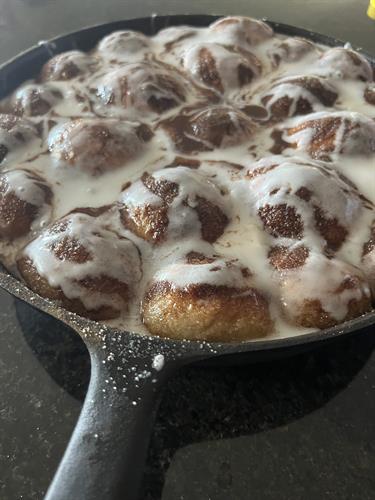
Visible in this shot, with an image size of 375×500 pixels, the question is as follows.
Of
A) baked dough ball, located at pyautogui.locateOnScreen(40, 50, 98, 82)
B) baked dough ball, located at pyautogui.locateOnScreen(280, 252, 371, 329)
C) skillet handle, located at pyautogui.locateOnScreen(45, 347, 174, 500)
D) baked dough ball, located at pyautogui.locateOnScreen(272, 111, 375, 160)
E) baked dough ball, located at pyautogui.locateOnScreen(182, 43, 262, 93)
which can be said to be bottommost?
baked dough ball, located at pyautogui.locateOnScreen(280, 252, 371, 329)

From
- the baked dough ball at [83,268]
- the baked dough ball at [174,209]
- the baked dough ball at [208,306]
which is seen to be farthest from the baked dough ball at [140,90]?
the baked dough ball at [208,306]

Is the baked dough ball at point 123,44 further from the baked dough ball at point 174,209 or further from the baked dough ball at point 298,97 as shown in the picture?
the baked dough ball at point 174,209

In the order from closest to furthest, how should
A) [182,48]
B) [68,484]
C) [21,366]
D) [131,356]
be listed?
1. [68,484]
2. [131,356]
3. [21,366]
4. [182,48]

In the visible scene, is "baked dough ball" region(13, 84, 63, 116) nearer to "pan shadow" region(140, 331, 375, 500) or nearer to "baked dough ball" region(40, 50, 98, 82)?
"baked dough ball" region(40, 50, 98, 82)

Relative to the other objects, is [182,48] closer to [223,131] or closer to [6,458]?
[223,131]

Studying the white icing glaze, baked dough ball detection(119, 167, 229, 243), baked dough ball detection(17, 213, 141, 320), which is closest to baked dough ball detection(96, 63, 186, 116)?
the white icing glaze

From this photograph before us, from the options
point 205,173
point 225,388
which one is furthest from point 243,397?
point 205,173

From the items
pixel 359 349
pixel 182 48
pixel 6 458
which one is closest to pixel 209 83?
pixel 182 48
